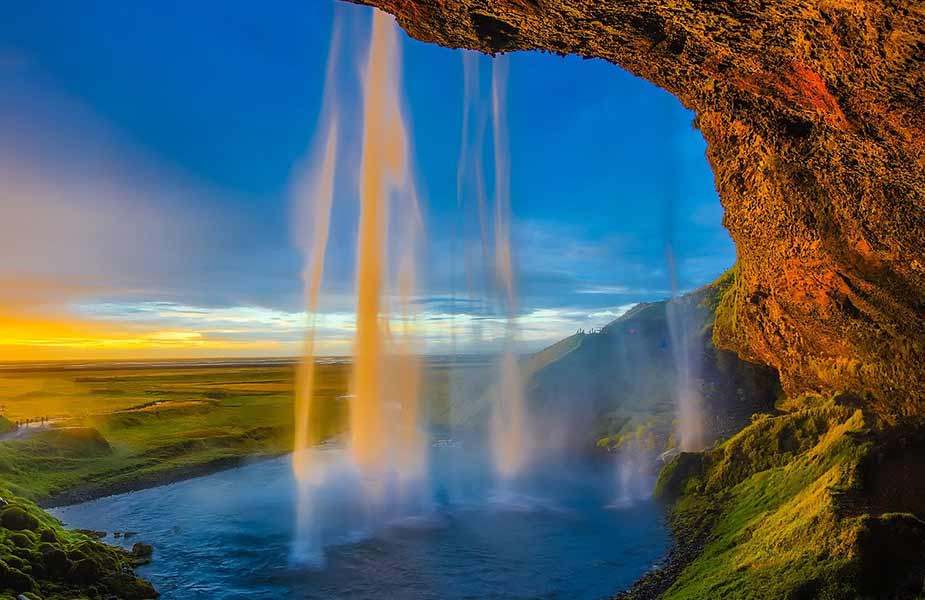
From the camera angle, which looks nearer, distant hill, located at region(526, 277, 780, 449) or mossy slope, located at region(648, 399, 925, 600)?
mossy slope, located at region(648, 399, 925, 600)

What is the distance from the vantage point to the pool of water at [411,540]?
24.2m

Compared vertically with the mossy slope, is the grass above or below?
below

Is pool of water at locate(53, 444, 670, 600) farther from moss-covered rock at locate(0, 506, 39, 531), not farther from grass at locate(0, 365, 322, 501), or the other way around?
grass at locate(0, 365, 322, 501)

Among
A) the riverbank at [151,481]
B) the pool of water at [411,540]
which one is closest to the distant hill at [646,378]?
the pool of water at [411,540]

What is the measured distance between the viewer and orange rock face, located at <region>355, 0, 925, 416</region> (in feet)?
29.6

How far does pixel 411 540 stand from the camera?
29.5 meters

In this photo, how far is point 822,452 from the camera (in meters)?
24.8

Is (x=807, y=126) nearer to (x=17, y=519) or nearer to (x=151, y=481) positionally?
(x=17, y=519)

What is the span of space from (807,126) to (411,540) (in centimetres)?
2735

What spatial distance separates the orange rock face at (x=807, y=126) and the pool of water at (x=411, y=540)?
14.6m

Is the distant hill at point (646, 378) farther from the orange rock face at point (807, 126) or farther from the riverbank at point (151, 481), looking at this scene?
the riverbank at point (151, 481)

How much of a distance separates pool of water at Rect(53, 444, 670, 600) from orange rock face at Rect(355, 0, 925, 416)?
47.8 feet

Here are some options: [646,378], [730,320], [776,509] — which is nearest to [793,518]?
[776,509]

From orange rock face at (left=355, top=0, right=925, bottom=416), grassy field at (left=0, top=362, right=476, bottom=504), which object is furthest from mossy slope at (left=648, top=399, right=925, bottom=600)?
grassy field at (left=0, top=362, right=476, bottom=504)
